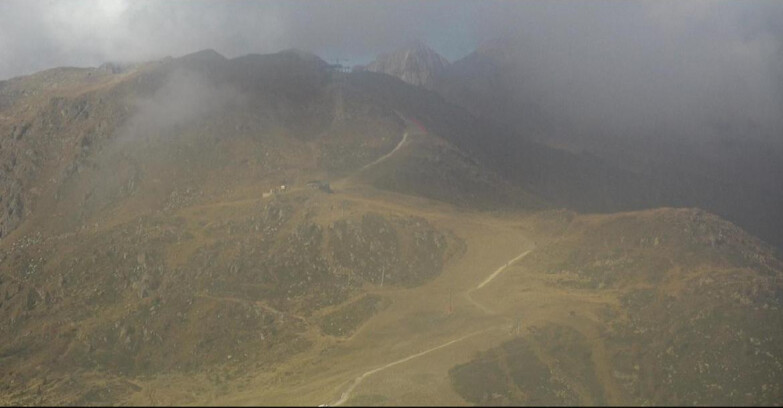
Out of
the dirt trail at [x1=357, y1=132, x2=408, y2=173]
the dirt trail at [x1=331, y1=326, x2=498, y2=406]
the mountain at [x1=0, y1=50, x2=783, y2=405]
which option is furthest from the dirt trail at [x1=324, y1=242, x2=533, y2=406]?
the dirt trail at [x1=357, y1=132, x2=408, y2=173]

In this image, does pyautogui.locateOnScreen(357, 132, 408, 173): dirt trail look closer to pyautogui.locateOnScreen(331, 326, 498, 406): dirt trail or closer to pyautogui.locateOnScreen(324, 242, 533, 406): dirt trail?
pyautogui.locateOnScreen(324, 242, 533, 406): dirt trail

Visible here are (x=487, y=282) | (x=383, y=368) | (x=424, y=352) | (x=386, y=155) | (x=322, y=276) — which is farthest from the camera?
(x=386, y=155)

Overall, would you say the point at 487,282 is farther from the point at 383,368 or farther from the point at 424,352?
the point at 383,368

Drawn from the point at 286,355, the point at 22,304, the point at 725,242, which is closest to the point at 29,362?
the point at 22,304

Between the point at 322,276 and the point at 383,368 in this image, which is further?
the point at 322,276

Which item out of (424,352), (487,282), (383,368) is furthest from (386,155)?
(383,368)

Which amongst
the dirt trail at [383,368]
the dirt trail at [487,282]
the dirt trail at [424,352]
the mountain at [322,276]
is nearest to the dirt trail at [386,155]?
the mountain at [322,276]

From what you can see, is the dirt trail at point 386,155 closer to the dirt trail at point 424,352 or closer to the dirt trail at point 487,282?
the dirt trail at point 487,282

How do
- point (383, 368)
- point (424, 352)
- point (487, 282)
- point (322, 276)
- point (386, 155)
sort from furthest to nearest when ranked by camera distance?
point (386, 155) → point (322, 276) → point (487, 282) → point (424, 352) → point (383, 368)

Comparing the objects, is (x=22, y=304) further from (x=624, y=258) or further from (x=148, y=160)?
(x=624, y=258)
